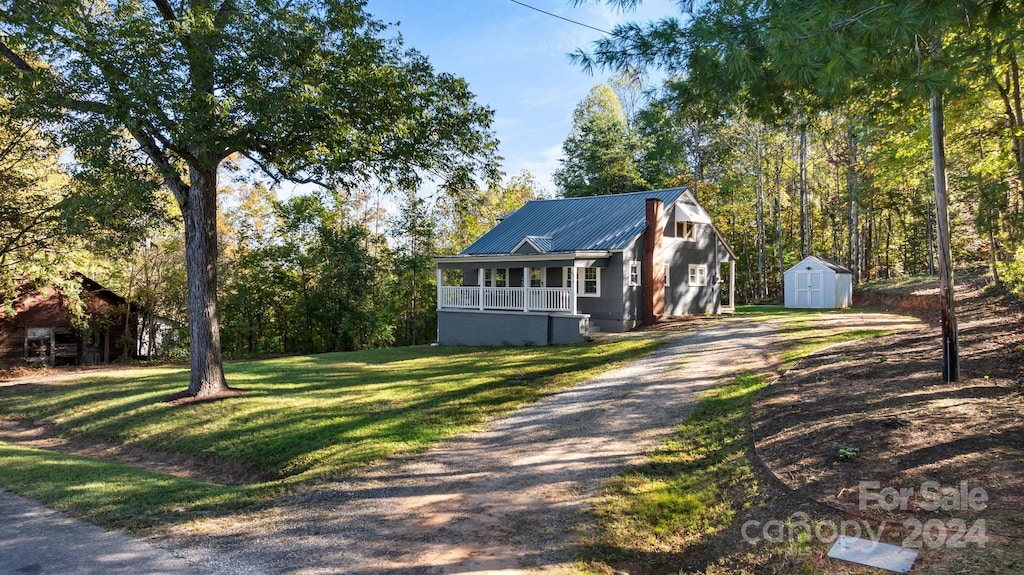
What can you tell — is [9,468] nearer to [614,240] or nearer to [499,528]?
[499,528]

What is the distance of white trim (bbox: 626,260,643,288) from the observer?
20922 millimetres

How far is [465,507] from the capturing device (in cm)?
564

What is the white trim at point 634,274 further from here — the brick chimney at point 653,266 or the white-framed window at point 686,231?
the white-framed window at point 686,231

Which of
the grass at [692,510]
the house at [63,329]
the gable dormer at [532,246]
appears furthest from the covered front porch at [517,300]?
the house at [63,329]

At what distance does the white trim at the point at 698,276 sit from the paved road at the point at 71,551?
21304 millimetres

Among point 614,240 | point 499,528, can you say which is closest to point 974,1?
point 499,528

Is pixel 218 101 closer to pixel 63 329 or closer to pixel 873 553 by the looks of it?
pixel 873 553

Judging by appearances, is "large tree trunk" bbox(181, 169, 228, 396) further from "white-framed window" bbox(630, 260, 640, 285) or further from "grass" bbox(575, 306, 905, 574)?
"white-framed window" bbox(630, 260, 640, 285)

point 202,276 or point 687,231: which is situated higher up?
point 687,231

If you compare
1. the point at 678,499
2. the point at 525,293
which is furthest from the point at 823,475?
the point at 525,293

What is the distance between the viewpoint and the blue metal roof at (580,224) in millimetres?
21484

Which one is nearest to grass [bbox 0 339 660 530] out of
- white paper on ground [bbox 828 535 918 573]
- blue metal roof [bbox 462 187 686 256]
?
white paper on ground [bbox 828 535 918 573]

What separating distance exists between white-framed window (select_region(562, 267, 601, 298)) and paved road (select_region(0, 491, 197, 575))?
1688 cm

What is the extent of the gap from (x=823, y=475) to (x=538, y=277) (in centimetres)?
1878
